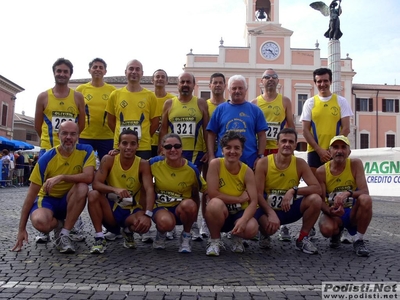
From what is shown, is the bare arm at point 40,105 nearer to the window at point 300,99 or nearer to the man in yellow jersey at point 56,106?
the man in yellow jersey at point 56,106

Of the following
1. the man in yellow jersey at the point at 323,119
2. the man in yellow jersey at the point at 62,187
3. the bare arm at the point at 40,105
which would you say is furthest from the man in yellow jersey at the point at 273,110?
the bare arm at the point at 40,105

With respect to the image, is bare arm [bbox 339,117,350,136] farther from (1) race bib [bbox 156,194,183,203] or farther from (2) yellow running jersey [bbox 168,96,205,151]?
(1) race bib [bbox 156,194,183,203]

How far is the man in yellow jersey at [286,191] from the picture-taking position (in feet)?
16.5

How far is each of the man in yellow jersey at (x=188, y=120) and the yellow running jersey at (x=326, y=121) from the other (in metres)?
1.50

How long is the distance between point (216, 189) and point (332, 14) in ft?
65.2

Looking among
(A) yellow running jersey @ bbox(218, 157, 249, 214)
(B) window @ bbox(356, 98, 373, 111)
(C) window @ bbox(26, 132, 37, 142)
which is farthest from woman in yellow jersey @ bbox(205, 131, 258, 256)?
(C) window @ bbox(26, 132, 37, 142)

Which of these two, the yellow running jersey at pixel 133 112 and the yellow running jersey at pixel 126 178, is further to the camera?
the yellow running jersey at pixel 133 112

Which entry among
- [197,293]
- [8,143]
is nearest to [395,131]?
[8,143]

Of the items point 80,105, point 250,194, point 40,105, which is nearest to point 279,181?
point 250,194

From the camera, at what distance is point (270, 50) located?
45.4 metres

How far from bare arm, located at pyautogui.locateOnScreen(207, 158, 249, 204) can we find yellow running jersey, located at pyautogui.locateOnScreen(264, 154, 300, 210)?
16.9 inches

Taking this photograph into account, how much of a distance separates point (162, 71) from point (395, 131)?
1762 inches

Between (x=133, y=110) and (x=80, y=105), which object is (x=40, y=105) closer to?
(x=80, y=105)

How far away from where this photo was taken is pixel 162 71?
680 cm
